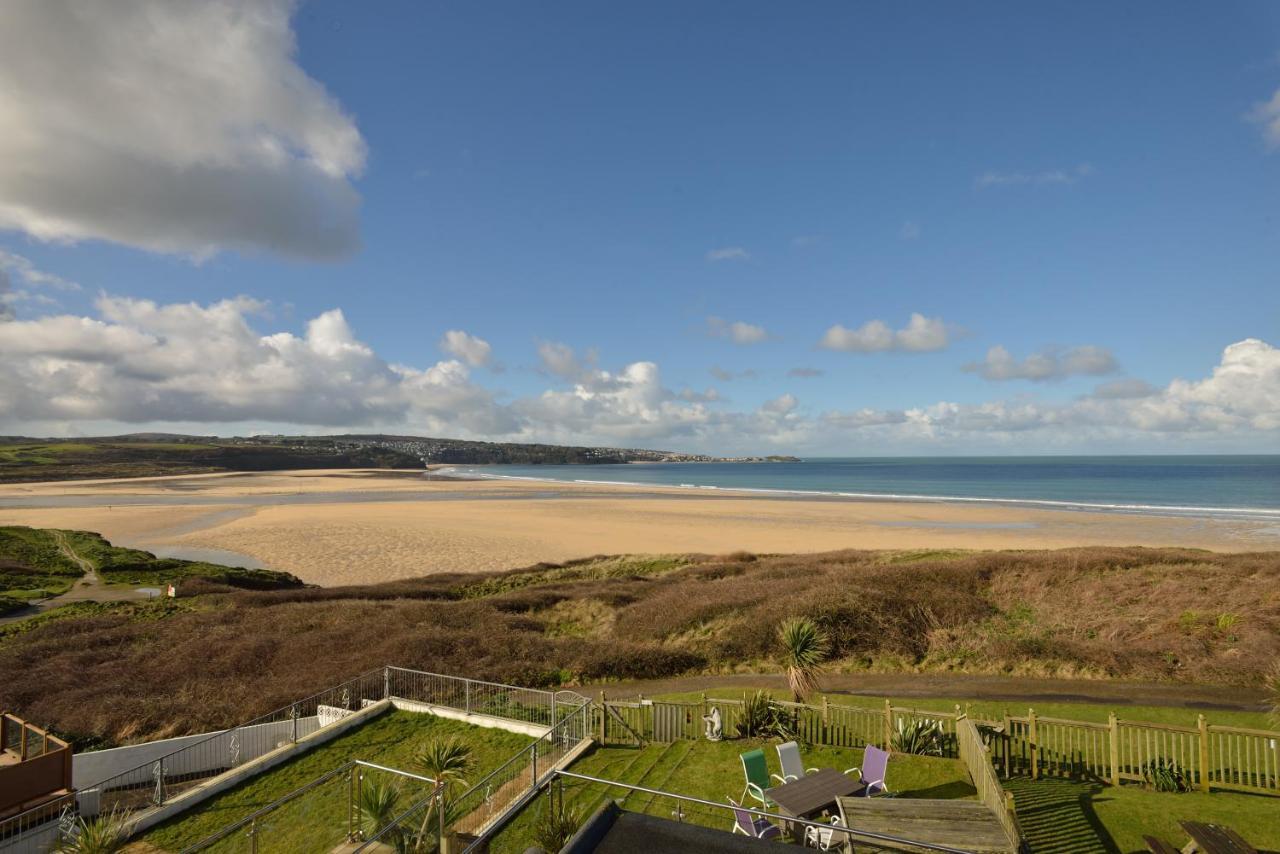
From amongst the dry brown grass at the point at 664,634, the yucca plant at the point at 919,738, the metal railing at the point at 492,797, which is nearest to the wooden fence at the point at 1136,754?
the yucca plant at the point at 919,738

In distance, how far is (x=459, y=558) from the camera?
47.8 metres

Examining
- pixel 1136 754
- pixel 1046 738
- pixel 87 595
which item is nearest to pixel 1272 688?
pixel 1136 754

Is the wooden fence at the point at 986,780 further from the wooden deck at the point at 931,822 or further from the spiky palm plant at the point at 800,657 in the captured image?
the spiky palm plant at the point at 800,657

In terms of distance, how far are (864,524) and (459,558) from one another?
42730 mm

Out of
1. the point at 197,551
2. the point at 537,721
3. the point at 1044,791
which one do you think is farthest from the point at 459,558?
the point at 1044,791

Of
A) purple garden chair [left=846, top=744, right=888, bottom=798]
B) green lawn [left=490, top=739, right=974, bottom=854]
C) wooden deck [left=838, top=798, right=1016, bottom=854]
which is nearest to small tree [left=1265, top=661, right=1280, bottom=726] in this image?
green lawn [left=490, top=739, right=974, bottom=854]

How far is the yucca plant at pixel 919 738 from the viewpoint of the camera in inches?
507

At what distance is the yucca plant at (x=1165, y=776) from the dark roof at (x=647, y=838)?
10.4 m

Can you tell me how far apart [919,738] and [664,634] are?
478 inches

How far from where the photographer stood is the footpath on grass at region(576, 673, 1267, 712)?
15.8 m

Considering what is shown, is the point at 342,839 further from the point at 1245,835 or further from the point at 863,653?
the point at 863,653

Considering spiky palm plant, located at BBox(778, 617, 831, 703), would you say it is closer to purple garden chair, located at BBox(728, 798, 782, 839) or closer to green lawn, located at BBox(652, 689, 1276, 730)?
green lawn, located at BBox(652, 689, 1276, 730)

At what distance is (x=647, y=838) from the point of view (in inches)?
223

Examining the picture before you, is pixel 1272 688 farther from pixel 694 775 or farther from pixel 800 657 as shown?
pixel 694 775
